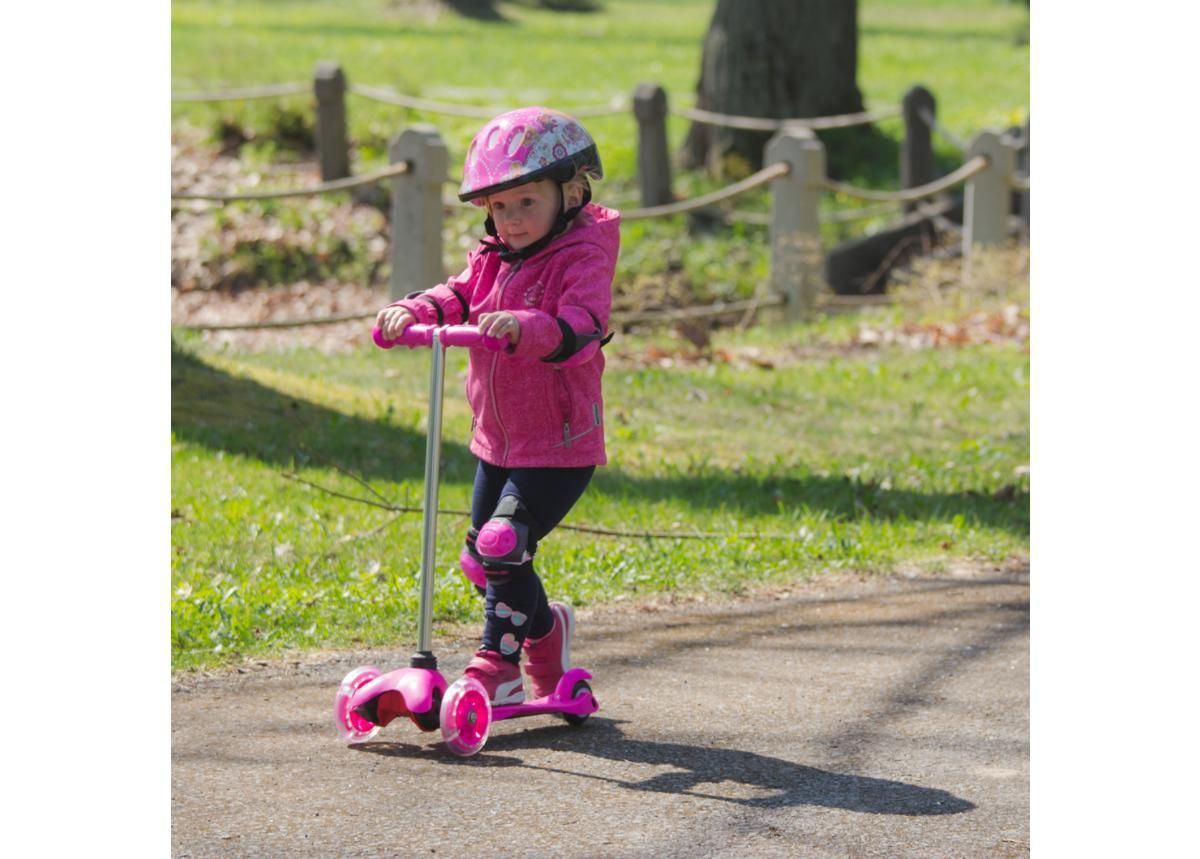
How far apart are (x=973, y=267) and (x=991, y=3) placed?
30.4 metres

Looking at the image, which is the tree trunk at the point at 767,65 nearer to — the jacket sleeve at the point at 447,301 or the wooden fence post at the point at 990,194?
the wooden fence post at the point at 990,194

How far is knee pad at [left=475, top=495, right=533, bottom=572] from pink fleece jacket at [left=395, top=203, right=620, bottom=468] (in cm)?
13

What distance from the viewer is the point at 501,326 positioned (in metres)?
3.92

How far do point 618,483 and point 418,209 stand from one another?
161 inches

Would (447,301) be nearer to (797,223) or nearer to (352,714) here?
(352,714)

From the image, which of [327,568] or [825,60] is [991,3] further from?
[327,568]

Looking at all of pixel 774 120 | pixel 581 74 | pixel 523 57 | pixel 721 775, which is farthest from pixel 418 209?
pixel 523 57

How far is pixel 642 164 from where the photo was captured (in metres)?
14.6

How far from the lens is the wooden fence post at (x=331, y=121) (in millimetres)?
14016

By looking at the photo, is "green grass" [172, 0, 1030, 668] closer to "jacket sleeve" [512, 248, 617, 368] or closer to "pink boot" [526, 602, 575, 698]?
"pink boot" [526, 602, 575, 698]

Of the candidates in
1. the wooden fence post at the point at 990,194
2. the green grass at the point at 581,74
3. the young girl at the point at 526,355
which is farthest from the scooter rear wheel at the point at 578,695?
the wooden fence post at the point at 990,194

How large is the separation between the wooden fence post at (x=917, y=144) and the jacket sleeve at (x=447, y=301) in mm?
11179

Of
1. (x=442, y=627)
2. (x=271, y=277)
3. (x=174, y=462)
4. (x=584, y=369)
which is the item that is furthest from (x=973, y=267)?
(x=584, y=369)

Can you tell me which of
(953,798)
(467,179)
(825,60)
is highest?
(825,60)
